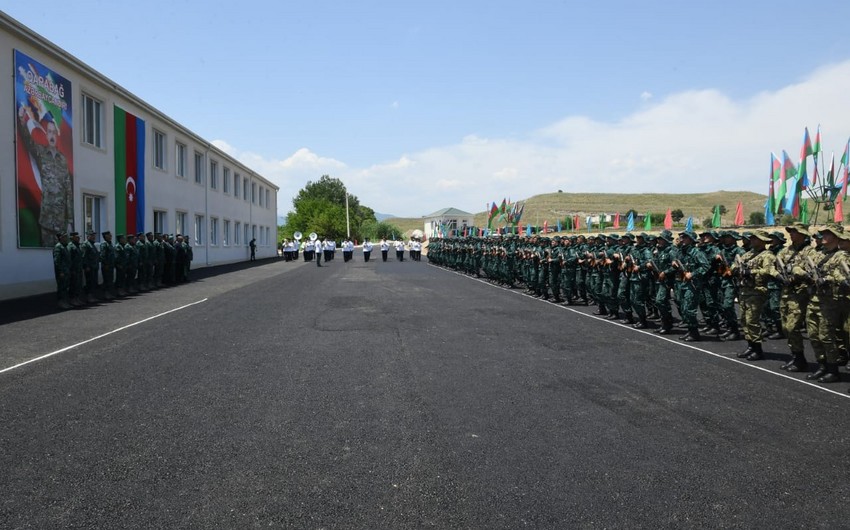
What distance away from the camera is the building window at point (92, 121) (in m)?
21.4

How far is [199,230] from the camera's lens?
34.5 meters

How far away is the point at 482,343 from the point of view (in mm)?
9820

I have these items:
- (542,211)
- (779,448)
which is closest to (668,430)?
(779,448)

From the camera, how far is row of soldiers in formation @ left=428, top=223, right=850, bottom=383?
24.9ft

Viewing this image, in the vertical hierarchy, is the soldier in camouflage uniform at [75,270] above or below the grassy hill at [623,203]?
below

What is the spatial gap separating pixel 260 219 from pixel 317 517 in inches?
2020

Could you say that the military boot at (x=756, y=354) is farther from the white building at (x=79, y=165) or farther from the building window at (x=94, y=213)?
the building window at (x=94, y=213)

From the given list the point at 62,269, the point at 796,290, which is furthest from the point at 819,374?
the point at 62,269

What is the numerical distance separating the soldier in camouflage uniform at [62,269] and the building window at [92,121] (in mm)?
8488

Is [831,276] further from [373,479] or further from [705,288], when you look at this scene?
[373,479]

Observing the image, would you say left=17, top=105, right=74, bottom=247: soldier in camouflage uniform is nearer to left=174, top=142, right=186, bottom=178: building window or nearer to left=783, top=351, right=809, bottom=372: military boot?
left=174, top=142, right=186, bottom=178: building window

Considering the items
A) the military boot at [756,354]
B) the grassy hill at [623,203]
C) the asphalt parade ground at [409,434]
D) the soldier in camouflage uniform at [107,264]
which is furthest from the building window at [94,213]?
the grassy hill at [623,203]

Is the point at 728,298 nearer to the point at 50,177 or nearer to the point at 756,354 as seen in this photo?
the point at 756,354

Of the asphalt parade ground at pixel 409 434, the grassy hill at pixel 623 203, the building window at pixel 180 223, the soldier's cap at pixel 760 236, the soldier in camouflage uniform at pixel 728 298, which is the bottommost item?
the asphalt parade ground at pixel 409 434
